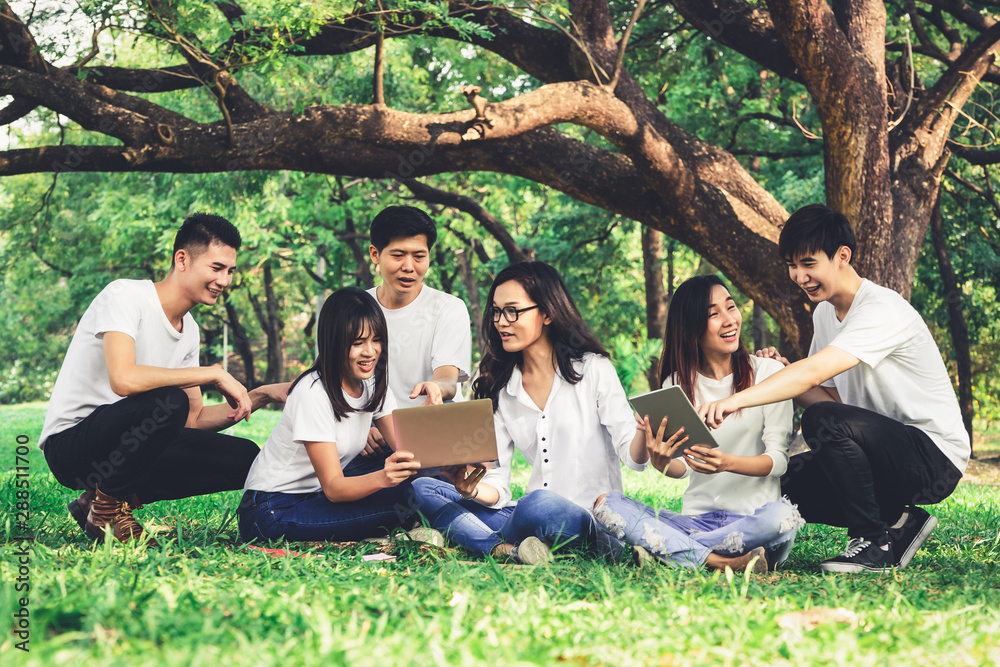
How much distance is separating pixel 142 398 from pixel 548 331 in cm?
196

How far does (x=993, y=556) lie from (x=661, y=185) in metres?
3.75

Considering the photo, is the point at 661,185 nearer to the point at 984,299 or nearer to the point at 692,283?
the point at 692,283

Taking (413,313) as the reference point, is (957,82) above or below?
above

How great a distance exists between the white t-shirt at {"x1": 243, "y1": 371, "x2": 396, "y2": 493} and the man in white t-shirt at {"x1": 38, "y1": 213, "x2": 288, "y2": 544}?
0.25 metres

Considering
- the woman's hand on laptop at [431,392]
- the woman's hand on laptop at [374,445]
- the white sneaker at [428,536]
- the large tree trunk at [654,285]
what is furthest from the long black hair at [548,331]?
the large tree trunk at [654,285]

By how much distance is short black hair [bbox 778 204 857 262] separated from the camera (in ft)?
13.1

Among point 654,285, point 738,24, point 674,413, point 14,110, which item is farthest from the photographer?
point 654,285

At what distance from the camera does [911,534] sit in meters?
3.83

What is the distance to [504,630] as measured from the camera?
7.55ft

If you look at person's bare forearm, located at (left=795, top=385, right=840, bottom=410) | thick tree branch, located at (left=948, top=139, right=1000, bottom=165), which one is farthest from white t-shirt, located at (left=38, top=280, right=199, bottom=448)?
thick tree branch, located at (left=948, top=139, right=1000, bottom=165)

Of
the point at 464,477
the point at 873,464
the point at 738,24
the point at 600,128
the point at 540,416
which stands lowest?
the point at 873,464

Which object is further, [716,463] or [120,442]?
[120,442]

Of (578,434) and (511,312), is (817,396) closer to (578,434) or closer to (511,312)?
(578,434)

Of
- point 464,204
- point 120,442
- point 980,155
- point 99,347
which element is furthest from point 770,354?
point 464,204
